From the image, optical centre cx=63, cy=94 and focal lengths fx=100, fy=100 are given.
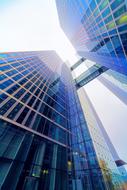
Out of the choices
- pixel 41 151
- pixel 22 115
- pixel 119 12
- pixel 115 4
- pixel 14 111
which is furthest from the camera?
pixel 22 115

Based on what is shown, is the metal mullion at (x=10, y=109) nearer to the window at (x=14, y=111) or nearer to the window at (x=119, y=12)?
the window at (x=14, y=111)

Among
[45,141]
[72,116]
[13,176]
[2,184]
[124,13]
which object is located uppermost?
[72,116]

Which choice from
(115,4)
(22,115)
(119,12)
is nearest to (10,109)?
(22,115)

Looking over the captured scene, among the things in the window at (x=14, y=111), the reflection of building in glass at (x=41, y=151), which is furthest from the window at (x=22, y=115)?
the window at (x=14, y=111)

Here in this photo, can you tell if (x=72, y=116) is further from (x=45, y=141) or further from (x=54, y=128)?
(x=45, y=141)

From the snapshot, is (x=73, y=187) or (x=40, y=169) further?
(x=73, y=187)

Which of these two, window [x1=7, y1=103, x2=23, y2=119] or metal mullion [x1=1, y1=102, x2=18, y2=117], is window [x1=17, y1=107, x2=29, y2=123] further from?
metal mullion [x1=1, y1=102, x2=18, y2=117]

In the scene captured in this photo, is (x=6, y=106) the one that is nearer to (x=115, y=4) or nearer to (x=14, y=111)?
(x=14, y=111)

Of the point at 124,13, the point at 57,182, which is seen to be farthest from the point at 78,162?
the point at 124,13

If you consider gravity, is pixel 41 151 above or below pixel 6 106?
below

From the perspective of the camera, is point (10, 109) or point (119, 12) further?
point (10, 109)

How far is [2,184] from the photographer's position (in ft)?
25.1

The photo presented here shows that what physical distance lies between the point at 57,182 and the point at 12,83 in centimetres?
1645

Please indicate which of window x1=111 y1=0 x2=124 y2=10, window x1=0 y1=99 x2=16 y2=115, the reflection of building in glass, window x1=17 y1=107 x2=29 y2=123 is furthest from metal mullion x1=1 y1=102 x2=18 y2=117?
window x1=111 y1=0 x2=124 y2=10
